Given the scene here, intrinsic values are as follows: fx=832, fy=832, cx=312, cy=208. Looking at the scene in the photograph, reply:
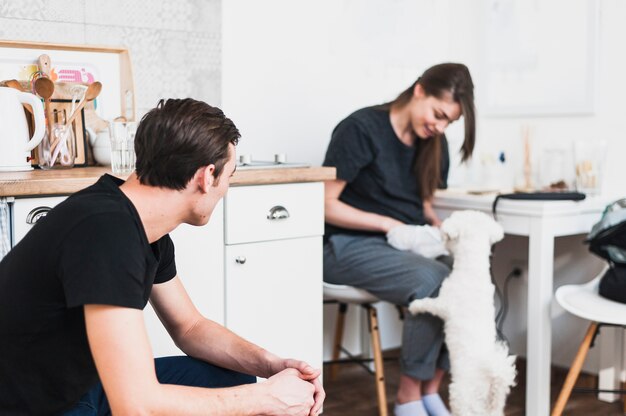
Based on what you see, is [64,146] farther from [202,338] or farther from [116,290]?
[116,290]

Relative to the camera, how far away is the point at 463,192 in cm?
293

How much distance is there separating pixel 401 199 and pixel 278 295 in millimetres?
615

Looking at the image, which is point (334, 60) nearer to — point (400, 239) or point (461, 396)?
point (400, 239)

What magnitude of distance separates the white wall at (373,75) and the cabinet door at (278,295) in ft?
2.00

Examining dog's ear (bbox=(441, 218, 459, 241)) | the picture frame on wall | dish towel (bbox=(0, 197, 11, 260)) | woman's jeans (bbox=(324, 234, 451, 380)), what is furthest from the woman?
dish towel (bbox=(0, 197, 11, 260))

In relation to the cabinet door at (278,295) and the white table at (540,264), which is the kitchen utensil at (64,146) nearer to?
the cabinet door at (278,295)

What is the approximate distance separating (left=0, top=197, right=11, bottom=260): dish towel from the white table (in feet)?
5.02

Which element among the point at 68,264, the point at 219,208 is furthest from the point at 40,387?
the point at 219,208

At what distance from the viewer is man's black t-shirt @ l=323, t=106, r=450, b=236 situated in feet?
8.45

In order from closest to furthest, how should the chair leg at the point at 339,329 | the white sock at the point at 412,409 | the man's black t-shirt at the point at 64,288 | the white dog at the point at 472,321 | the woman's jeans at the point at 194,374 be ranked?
the man's black t-shirt at the point at 64,288 < the woman's jeans at the point at 194,374 < the white dog at the point at 472,321 < the white sock at the point at 412,409 < the chair leg at the point at 339,329

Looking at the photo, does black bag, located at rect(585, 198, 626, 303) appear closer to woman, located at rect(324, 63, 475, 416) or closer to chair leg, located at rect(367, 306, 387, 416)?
woman, located at rect(324, 63, 475, 416)

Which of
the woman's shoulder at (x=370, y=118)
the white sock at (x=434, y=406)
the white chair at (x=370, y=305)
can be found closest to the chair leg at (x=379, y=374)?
the white chair at (x=370, y=305)

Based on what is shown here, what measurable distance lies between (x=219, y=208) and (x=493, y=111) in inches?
61.3

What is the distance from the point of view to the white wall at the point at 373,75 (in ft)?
9.09
